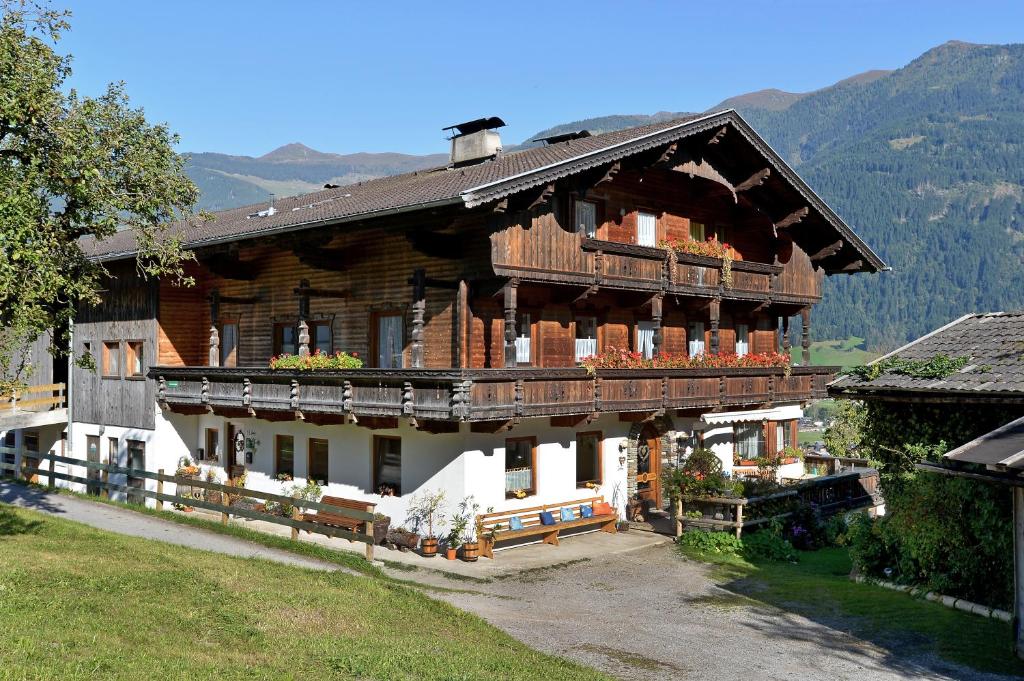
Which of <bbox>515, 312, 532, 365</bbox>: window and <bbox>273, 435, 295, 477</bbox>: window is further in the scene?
<bbox>273, 435, 295, 477</bbox>: window

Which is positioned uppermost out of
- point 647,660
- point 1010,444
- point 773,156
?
point 773,156

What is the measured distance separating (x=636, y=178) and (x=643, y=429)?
22.6ft

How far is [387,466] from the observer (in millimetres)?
22469

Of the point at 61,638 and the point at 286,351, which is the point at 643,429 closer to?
the point at 286,351

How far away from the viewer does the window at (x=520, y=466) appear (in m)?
21.9

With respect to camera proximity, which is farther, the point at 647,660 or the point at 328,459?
the point at 328,459

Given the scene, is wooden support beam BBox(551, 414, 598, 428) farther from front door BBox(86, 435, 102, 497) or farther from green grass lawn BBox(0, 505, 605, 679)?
front door BBox(86, 435, 102, 497)

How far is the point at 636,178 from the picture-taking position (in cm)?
2598

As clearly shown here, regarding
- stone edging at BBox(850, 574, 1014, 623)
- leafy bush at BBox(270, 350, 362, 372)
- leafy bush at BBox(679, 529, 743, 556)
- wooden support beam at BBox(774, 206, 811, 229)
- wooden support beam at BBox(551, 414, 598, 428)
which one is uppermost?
wooden support beam at BBox(774, 206, 811, 229)

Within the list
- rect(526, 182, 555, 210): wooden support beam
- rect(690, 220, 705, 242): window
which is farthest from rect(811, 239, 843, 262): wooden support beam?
rect(526, 182, 555, 210): wooden support beam

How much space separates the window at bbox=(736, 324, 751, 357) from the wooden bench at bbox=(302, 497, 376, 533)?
14.3m

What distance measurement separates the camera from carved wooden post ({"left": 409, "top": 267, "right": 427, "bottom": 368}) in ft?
72.0

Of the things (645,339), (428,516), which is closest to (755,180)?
(645,339)

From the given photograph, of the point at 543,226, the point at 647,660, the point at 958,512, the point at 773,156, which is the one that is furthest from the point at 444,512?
the point at 773,156
